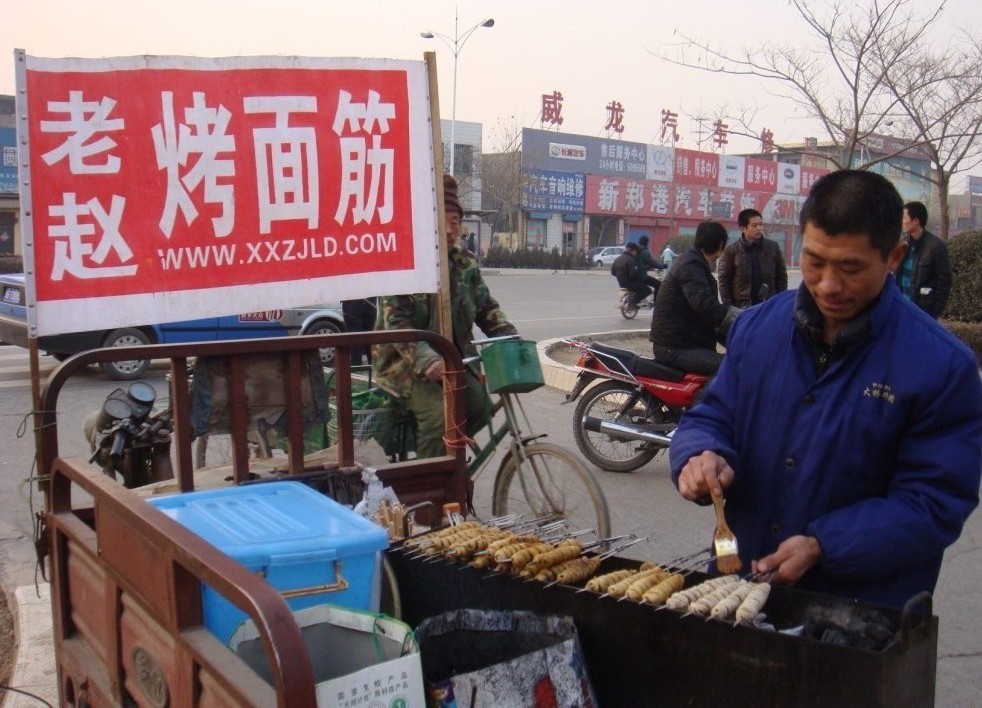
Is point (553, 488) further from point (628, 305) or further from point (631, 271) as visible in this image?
point (628, 305)

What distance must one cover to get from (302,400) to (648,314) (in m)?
18.3

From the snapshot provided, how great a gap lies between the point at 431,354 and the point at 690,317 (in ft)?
9.42

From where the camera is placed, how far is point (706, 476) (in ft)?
6.53

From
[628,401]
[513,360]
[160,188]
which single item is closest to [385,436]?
[513,360]

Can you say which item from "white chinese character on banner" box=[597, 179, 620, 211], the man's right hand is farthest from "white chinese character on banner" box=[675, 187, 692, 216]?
the man's right hand

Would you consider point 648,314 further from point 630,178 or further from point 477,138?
point 630,178

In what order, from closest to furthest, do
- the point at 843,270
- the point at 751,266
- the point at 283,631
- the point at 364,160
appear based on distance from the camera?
the point at 283,631, the point at 843,270, the point at 364,160, the point at 751,266

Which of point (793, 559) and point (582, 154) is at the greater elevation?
point (582, 154)

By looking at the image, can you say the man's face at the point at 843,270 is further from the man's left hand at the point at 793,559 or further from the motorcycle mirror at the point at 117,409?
the motorcycle mirror at the point at 117,409

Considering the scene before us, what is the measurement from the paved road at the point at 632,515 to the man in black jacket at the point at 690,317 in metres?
0.88

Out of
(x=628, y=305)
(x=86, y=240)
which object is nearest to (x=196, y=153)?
(x=86, y=240)

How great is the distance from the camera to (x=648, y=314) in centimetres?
2092

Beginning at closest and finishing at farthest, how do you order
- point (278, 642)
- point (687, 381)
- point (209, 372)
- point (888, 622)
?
point (278, 642), point (888, 622), point (209, 372), point (687, 381)

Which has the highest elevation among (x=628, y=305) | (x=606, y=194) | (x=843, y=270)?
(x=606, y=194)
